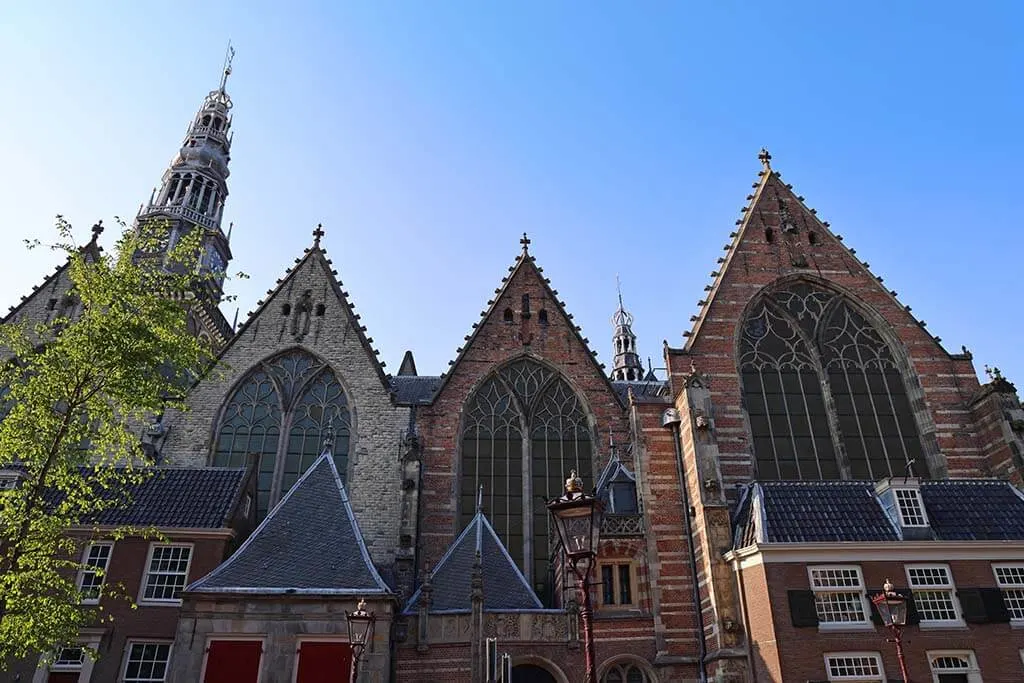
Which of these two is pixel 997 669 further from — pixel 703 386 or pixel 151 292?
pixel 151 292

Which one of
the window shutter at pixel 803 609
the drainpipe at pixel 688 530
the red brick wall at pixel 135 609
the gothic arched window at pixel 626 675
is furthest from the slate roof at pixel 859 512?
the red brick wall at pixel 135 609

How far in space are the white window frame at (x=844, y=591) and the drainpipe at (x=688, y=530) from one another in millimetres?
3656

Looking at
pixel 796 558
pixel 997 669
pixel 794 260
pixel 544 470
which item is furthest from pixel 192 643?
pixel 794 260

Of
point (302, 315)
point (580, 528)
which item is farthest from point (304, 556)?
point (302, 315)

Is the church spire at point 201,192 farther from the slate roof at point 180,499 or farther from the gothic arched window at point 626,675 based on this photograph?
the gothic arched window at point 626,675

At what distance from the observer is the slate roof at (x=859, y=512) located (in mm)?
19156

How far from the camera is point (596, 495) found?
80.8 ft

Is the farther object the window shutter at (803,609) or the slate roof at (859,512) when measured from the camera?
the slate roof at (859,512)

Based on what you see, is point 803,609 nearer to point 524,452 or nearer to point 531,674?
point 531,674

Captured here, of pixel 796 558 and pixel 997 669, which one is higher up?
pixel 796 558

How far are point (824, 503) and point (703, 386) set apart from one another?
4943 mm

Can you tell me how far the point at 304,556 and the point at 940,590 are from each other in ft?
54.5

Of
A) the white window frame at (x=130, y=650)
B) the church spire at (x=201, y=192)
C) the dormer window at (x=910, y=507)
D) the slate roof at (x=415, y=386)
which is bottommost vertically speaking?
the white window frame at (x=130, y=650)

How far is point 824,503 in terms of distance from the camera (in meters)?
20.5
